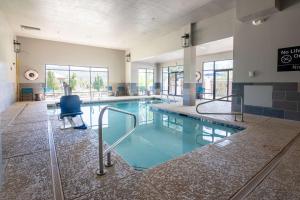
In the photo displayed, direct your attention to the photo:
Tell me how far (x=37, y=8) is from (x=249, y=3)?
245 inches

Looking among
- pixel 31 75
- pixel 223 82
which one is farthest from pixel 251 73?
pixel 31 75

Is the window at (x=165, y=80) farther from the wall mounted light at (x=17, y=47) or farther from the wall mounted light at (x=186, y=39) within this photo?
the wall mounted light at (x=17, y=47)

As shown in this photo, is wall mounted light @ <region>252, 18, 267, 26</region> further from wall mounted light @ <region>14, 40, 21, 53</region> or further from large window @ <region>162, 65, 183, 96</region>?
wall mounted light @ <region>14, 40, 21, 53</region>

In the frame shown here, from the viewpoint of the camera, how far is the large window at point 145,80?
13.2m

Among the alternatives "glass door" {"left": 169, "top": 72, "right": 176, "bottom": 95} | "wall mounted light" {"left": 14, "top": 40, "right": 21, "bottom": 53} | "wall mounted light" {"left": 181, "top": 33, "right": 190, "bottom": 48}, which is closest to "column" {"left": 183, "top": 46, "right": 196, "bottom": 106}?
"wall mounted light" {"left": 181, "top": 33, "right": 190, "bottom": 48}

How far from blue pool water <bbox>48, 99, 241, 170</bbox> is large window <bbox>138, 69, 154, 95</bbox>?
7232 millimetres

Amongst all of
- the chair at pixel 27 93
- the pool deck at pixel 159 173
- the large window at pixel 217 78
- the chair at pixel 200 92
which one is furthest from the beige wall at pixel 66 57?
the pool deck at pixel 159 173

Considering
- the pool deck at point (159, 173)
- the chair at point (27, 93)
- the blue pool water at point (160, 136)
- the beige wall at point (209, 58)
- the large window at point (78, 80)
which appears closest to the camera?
the pool deck at point (159, 173)

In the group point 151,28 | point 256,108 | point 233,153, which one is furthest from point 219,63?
point 233,153

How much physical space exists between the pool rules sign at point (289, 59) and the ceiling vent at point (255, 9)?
101cm

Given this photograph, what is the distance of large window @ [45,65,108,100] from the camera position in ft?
33.6

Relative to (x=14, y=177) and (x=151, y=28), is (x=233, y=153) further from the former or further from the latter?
(x=151, y=28)

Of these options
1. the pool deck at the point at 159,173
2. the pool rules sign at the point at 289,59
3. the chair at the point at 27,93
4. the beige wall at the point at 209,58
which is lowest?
the pool deck at the point at 159,173

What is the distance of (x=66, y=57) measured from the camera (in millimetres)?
10336
